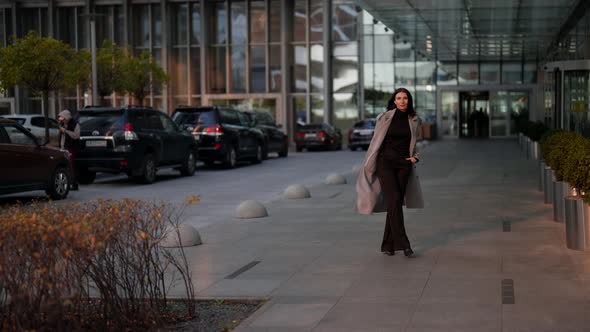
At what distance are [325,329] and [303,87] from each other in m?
43.2

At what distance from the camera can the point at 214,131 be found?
25953 millimetres

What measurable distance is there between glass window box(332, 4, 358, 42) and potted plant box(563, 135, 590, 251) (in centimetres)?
3951

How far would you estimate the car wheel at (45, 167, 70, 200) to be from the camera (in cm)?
1683

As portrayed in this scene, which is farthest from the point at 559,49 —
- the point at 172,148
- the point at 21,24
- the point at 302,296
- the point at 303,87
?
the point at 21,24

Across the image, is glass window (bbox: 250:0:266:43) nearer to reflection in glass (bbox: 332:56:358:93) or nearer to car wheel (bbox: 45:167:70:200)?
reflection in glass (bbox: 332:56:358:93)

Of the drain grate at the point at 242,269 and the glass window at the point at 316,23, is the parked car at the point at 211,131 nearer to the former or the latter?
the drain grate at the point at 242,269

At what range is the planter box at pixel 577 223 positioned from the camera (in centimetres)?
924

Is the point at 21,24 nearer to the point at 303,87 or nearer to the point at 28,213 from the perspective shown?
the point at 303,87

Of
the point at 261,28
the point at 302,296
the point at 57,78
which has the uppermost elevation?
the point at 261,28

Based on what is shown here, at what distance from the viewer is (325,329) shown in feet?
20.2

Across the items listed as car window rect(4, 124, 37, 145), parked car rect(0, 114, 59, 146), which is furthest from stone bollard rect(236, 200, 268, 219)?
parked car rect(0, 114, 59, 146)

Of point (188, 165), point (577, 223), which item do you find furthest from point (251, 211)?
point (188, 165)

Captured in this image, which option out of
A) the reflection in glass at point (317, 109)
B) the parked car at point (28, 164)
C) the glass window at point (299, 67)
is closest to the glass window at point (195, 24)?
the glass window at point (299, 67)

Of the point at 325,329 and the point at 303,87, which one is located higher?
the point at 303,87
